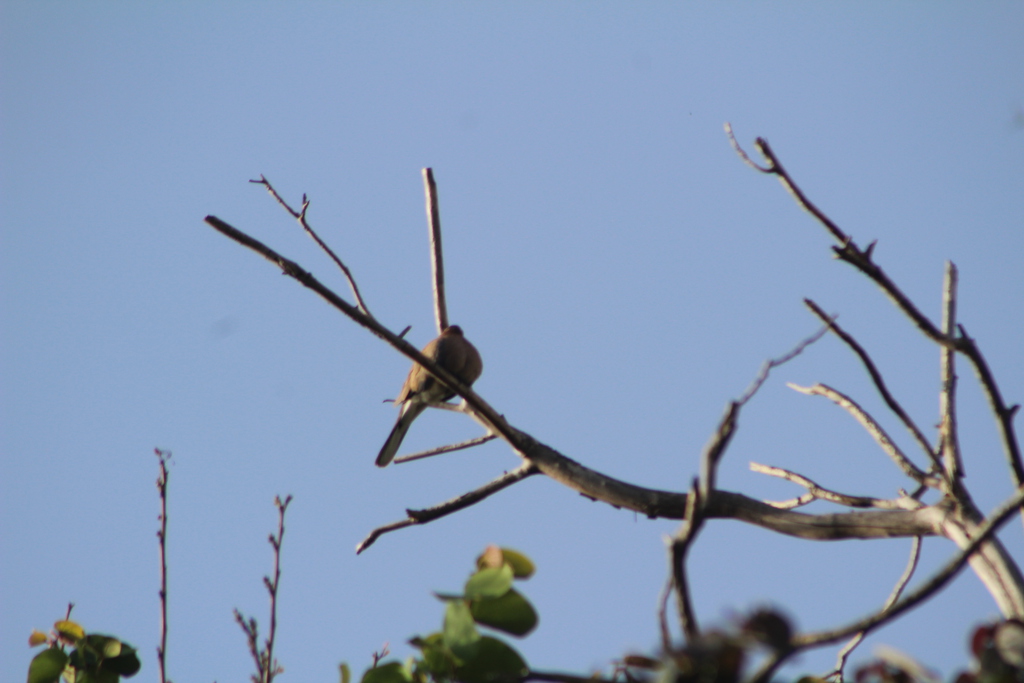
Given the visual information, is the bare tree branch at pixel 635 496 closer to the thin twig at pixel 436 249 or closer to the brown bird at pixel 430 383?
the thin twig at pixel 436 249

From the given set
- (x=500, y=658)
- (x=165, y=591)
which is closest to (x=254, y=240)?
(x=165, y=591)

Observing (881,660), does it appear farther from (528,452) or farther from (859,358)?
(528,452)

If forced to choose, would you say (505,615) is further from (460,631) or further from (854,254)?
(854,254)

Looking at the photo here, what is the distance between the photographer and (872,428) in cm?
270

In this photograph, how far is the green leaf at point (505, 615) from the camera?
1.94 m

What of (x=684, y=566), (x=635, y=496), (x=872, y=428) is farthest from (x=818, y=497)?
(x=684, y=566)

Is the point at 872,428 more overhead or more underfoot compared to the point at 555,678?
more overhead

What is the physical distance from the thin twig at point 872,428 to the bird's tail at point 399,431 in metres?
2.90

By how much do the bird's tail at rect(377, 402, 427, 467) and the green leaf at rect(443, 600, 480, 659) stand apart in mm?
3547

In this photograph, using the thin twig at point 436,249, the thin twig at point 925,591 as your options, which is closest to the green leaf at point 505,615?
the thin twig at point 925,591

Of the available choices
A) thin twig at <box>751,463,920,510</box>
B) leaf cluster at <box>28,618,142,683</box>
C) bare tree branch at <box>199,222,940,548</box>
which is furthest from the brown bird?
leaf cluster at <box>28,618,142,683</box>

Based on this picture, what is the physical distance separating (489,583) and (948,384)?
139 centimetres

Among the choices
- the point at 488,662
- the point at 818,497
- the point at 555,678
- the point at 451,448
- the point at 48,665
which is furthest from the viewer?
the point at 451,448

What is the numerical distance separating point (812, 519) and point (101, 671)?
195 centimetres
